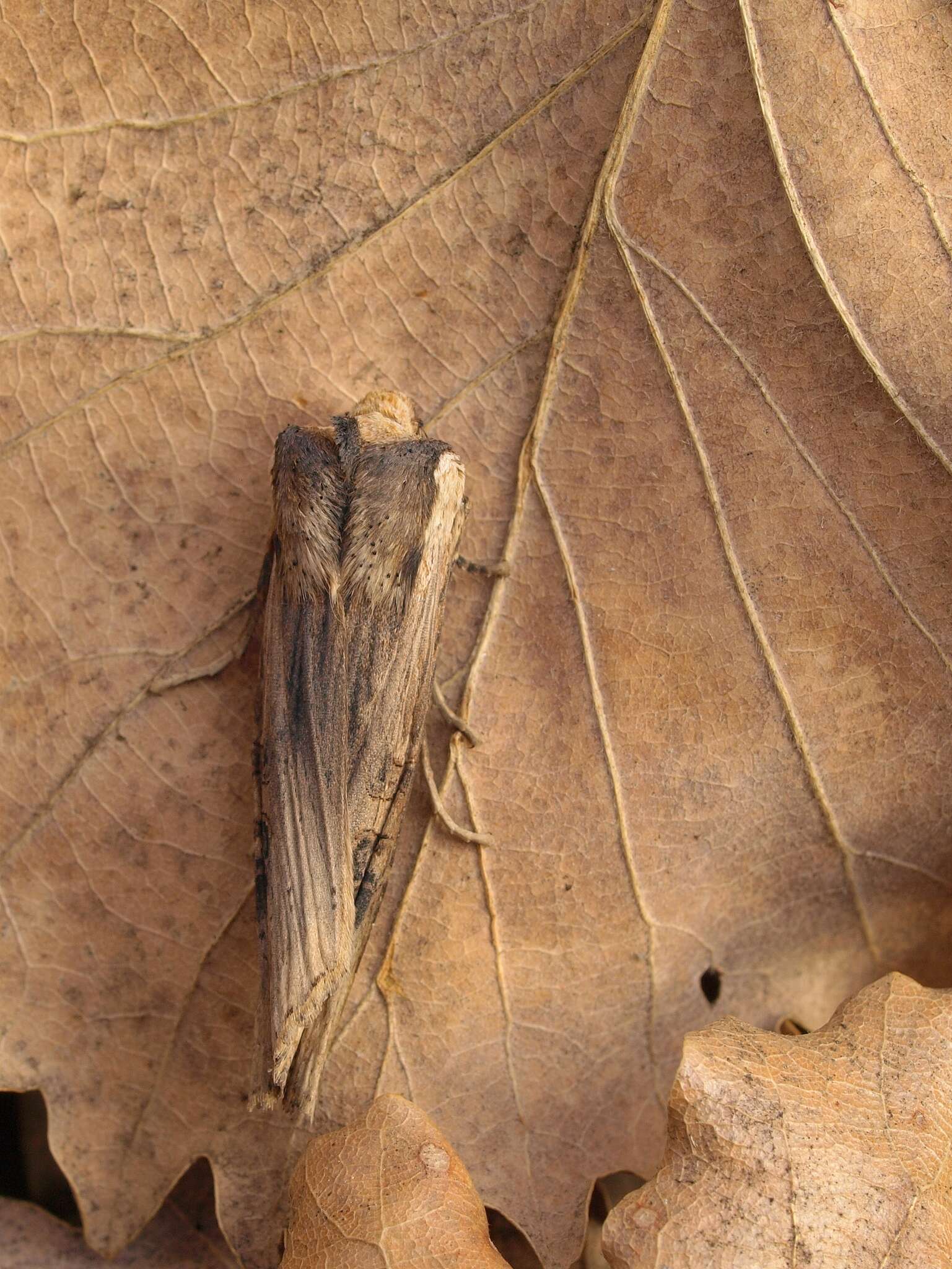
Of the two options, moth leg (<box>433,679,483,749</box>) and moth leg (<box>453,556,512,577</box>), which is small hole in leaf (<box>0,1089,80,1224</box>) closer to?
moth leg (<box>433,679,483,749</box>)

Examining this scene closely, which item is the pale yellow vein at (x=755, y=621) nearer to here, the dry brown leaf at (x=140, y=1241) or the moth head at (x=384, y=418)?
the moth head at (x=384, y=418)

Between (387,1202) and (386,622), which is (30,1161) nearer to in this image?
(387,1202)

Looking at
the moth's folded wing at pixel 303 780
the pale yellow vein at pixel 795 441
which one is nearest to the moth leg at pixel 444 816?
the moth's folded wing at pixel 303 780

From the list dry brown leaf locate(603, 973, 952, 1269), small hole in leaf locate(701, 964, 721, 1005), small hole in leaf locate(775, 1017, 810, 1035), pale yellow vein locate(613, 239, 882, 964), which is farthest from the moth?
small hole in leaf locate(775, 1017, 810, 1035)

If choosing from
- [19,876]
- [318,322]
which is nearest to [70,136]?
[318,322]

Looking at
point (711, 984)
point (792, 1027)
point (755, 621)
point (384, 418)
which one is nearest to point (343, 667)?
point (384, 418)
